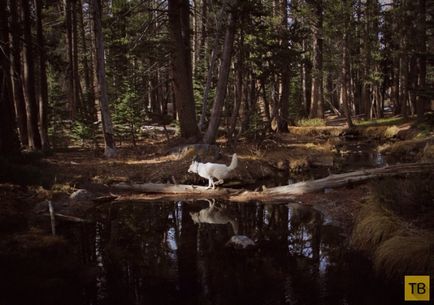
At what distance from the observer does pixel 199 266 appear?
7047 millimetres

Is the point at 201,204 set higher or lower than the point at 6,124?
lower

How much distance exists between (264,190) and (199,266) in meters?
4.98

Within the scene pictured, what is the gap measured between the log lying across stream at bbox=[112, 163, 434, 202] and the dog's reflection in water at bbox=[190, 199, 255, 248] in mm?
640

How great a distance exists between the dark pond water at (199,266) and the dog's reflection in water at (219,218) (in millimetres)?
52

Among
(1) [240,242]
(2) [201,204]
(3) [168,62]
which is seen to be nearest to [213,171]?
(2) [201,204]

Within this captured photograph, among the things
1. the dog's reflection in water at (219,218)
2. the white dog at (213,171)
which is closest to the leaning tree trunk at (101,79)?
the white dog at (213,171)

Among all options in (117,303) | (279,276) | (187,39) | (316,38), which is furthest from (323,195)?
(316,38)

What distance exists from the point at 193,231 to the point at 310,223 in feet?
8.66

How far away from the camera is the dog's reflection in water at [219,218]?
8.05 meters

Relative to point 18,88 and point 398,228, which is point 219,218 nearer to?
point 398,228

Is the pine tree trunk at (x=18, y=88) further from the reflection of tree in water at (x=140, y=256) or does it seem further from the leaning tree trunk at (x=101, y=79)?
the reflection of tree in water at (x=140, y=256)

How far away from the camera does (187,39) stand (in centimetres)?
1925

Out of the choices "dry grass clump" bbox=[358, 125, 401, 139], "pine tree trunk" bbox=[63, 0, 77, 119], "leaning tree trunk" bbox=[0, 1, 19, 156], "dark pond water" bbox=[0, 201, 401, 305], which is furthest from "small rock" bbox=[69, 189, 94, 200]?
"dry grass clump" bbox=[358, 125, 401, 139]

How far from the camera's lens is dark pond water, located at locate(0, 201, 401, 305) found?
5.97m
